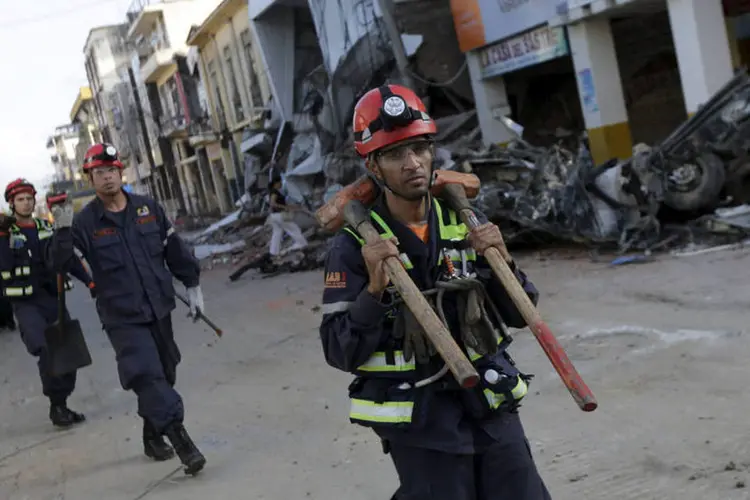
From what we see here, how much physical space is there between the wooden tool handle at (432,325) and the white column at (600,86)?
12.9 m

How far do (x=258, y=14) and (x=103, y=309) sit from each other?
21.5m

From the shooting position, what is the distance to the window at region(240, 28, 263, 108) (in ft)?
103

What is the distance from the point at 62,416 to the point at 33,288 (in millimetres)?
1031

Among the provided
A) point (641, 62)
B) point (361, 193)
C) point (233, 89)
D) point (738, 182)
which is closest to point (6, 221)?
point (361, 193)

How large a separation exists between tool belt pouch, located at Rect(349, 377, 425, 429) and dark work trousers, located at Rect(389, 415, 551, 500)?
12cm

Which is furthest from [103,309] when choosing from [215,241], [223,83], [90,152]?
[223,83]

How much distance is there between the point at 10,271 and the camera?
6996mm

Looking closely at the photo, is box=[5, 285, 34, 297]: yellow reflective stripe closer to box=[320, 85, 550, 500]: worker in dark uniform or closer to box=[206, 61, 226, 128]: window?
box=[320, 85, 550, 500]: worker in dark uniform

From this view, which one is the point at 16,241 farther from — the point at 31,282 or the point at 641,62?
the point at 641,62

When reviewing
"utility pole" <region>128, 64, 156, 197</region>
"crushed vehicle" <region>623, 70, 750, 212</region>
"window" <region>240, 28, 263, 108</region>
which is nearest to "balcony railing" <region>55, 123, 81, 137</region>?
"utility pole" <region>128, 64, 156, 197</region>

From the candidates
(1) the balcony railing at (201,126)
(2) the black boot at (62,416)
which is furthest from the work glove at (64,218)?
(1) the balcony railing at (201,126)

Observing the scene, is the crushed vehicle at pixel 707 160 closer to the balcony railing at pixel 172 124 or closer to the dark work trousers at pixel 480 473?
the dark work trousers at pixel 480 473

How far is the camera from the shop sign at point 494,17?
1508 centimetres

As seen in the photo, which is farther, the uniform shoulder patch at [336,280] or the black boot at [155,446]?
the black boot at [155,446]
